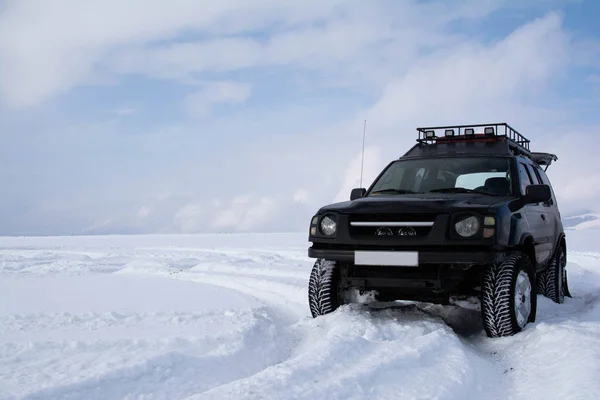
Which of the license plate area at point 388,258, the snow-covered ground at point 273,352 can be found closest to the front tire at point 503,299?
the snow-covered ground at point 273,352

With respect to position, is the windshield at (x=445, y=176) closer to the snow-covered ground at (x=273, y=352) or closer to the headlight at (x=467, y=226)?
the headlight at (x=467, y=226)

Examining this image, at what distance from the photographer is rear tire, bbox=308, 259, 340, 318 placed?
16.7 feet

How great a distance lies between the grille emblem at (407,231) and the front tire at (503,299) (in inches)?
29.1

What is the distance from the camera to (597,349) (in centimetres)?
367

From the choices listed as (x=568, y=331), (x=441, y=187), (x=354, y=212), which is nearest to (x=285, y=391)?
(x=354, y=212)

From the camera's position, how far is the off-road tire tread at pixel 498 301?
4453mm

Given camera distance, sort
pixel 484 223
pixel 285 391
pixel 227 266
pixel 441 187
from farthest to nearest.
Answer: pixel 227 266, pixel 441 187, pixel 484 223, pixel 285 391

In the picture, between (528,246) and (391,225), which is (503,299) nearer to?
(391,225)

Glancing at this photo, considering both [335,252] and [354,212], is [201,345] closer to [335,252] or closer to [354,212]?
[335,252]

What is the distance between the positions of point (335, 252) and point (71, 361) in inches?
88.5

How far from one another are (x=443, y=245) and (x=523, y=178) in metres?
2.01

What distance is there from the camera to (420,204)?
454cm

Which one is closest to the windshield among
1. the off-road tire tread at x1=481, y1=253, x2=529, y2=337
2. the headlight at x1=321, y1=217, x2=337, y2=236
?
the headlight at x1=321, y1=217, x2=337, y2=236

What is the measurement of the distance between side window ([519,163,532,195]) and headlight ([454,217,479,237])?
1378mm
